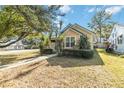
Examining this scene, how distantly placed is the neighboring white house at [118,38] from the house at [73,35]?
1449mm

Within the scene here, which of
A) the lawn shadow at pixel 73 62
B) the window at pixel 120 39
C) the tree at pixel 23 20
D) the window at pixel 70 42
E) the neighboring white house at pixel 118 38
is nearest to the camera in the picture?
the tree at pixel 23 20

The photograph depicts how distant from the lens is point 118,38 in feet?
43.6

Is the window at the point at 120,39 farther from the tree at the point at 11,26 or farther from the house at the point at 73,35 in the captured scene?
the tree at the point at 11,26

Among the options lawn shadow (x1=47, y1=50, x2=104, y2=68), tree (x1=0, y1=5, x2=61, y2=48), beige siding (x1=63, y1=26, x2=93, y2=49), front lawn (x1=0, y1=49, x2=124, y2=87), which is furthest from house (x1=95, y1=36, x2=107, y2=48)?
front lawn (x1=0, y1=49, x2=124, y2=87)

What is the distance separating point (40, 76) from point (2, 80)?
0.99 meters

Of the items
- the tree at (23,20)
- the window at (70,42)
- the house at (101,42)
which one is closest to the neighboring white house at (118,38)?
the house at (101,42)

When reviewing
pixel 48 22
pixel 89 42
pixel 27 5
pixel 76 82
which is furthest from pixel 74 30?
pixel 76 82

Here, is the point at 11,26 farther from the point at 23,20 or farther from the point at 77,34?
the point at 77,34

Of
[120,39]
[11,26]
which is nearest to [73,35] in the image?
[120,39]

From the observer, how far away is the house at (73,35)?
1148 cm

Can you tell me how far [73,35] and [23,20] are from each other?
4690 mm

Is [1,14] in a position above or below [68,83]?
above
